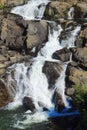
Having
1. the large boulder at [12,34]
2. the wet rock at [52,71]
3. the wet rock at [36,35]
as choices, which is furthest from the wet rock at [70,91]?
the large boulder at [12,34]

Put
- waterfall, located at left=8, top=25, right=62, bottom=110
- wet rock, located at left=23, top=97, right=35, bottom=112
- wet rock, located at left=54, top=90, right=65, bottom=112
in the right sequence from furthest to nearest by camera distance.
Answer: waterfall, located at left=8, top=25, right=62, bottom=110
wet rock, located at left=23, top=97, right=35, bottom=112
wet rock, located at left=54, top=90, right=65, bottom=112

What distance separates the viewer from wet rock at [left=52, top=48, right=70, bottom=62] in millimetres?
36750

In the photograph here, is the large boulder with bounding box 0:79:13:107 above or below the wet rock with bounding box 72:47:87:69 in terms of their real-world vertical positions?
below

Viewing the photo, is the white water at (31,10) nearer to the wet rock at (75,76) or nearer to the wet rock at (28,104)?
the wet rock at (75,76)

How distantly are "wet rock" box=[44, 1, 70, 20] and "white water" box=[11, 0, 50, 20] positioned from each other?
73cm

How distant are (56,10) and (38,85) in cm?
1312

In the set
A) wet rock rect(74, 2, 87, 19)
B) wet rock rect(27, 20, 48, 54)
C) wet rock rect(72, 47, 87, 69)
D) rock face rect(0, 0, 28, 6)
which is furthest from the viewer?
rock face rect(0, 0, 28, 6)

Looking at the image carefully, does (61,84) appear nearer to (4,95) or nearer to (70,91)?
(70,91)

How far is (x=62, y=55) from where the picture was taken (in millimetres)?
36969

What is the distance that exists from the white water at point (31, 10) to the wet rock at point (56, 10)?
2.41ft

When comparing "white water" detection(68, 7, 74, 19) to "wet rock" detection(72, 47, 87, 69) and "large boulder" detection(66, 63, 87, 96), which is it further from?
"large boulder" detection(66, 63, 87, 96)

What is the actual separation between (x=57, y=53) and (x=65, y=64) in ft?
7.94

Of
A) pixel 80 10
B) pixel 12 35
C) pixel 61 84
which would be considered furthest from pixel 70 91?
pixel 80 10

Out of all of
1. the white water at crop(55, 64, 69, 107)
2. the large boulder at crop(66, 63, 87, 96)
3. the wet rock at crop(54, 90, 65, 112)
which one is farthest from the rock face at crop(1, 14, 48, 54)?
the wet rock at crop(54, 90, 65, 112)
